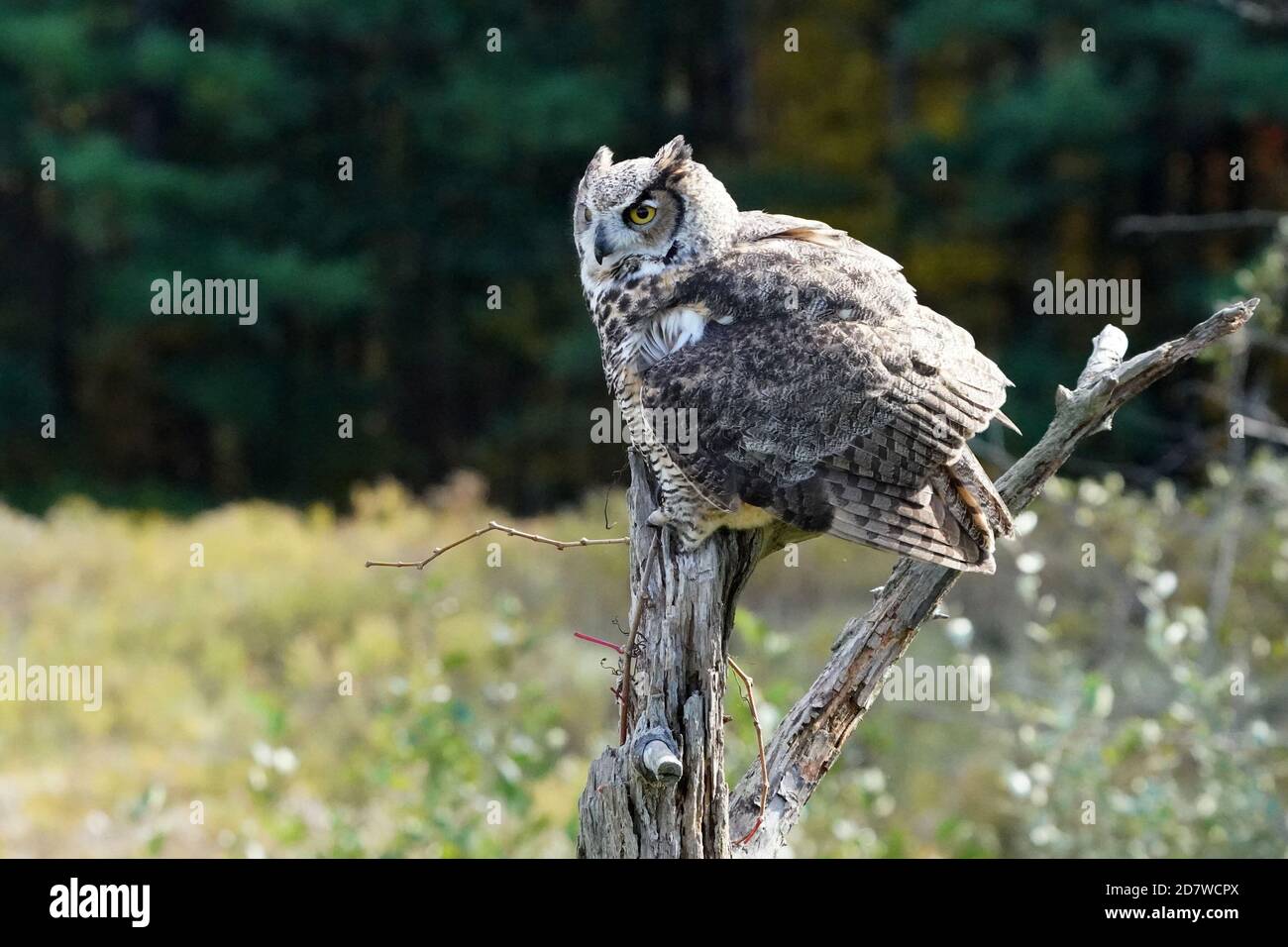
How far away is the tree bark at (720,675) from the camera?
230 centimetres

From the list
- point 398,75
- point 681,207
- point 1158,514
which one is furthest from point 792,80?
point 681,207

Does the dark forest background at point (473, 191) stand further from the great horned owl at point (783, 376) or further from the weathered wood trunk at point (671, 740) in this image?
the weathered wood trunk at point (671, 740)

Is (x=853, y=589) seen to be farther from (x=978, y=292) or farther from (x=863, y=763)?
(x=978, y=292)

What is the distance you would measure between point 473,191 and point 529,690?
38.9ft

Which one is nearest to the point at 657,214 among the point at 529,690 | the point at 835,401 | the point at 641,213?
the point at 641,213

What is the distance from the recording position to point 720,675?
2387mm

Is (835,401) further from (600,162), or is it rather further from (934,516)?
(600,162)

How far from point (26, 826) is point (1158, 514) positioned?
5.55m

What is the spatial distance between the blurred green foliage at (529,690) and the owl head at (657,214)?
1.12 m

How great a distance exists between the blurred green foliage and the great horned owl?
733mm

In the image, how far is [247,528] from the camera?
10633mm

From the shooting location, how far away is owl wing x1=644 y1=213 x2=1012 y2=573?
2.66m

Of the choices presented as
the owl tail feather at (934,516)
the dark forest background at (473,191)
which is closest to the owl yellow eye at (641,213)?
the owl tail feather at (934,516)

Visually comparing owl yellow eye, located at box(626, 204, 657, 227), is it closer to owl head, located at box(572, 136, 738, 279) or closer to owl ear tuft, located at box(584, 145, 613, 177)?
owl head, located at box(572, 136, 738, 279)
